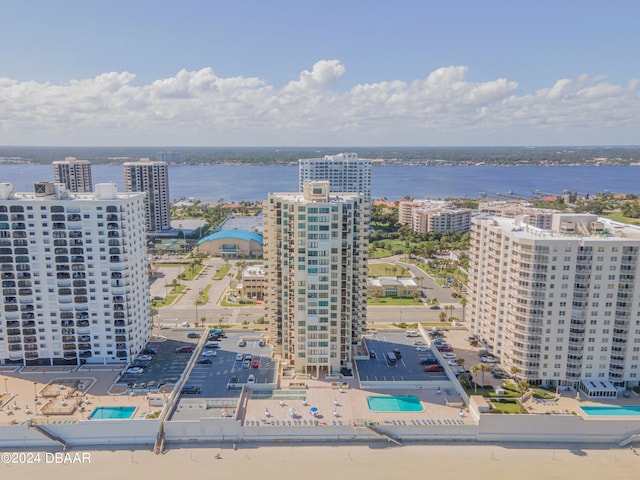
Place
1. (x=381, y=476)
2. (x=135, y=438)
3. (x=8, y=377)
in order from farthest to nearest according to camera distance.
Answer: (x=8, y=377)
(x=135, y=438)
(x=381, y=476)

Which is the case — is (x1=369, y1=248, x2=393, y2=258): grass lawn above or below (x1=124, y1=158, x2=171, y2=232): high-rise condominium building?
below

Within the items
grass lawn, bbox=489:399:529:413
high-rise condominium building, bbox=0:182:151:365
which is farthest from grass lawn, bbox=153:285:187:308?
grass lawn, bbox=489:399:529:413

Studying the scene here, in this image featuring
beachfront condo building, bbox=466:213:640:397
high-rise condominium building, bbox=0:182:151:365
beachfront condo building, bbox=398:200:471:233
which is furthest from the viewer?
beachfront condo building, bbox=398:200:471:233

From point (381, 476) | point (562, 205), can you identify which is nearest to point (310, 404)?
point (381, 476)

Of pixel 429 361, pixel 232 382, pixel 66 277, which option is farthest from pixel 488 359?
pixel 66 277

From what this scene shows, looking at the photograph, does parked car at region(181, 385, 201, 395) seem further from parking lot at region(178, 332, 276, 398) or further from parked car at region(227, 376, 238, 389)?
parked car at region(227, 376, 238, 389)

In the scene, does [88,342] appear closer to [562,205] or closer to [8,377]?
[8,377]

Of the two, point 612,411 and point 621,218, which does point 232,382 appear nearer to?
point 612,411
